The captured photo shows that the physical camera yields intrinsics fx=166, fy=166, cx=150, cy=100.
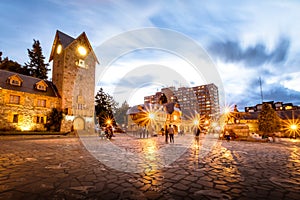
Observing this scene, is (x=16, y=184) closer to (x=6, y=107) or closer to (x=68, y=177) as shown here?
(x=68, y=177)

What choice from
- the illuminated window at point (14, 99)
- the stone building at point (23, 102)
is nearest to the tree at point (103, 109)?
the stone building at point (23, 102)

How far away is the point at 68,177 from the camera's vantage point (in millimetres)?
4742

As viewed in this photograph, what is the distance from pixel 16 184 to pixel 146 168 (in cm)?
362

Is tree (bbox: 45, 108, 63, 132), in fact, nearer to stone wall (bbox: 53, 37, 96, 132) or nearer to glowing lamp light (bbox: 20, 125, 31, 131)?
stone wall (bbox: 53, 37, 96, 132)

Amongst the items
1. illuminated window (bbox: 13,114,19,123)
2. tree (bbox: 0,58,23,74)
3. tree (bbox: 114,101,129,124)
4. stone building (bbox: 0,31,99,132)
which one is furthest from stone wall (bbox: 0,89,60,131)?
tree (bbox: 114,101,129,124)

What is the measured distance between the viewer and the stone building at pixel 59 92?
25297mm

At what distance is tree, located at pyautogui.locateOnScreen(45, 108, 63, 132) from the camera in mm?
28230

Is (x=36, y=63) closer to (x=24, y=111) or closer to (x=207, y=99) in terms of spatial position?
(x=24, y=111)

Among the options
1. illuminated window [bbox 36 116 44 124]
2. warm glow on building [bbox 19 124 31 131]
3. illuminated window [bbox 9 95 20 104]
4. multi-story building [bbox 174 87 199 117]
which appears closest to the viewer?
illuminated window [bbox 9 95 20 104]

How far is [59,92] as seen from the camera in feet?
104

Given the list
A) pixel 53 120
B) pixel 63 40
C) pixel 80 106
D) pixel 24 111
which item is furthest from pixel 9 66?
pixel 53 120

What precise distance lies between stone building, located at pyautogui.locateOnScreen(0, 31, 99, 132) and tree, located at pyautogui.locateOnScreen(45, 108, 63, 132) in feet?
2.99

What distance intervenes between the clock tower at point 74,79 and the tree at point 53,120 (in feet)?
3.41

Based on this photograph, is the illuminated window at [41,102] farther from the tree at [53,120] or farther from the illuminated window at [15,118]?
the illuminated window at [15,118]
